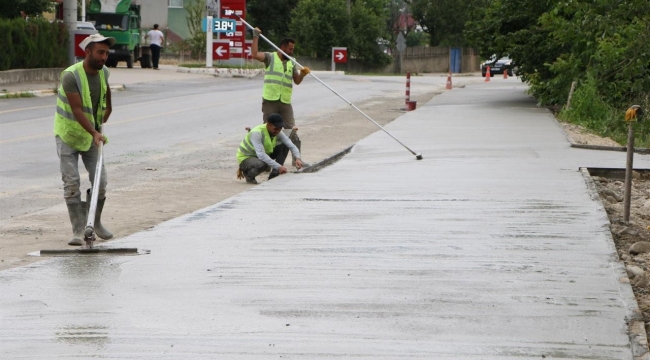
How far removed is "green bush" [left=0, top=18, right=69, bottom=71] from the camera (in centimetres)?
3104

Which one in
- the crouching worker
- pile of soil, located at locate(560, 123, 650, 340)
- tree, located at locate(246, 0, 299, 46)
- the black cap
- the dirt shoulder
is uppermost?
tree, located at locate(246, 0, 299, 46)

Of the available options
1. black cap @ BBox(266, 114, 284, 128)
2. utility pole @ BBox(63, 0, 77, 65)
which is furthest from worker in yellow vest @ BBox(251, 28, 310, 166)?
utility pole @ BBox(63, 0, 77, 65)

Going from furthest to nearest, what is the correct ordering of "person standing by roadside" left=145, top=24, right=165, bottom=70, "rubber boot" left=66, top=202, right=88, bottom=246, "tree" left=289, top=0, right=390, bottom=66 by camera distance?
"tree" left=289, top=0, right=390, bottom=66 < "person standing by roadside" left=145, top=24, right=165, bottom=70 < "rubber boot" left=66, top=202, right=88, bottom=246

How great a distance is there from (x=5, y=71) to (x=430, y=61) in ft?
168

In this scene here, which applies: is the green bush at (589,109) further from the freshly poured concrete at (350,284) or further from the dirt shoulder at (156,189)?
the freshly poured concrete at (350,284)

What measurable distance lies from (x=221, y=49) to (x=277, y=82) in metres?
33.9

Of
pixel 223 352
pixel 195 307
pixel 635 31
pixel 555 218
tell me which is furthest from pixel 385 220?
pixel 223 352

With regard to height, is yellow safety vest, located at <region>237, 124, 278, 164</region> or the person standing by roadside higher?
the person standing by roadside

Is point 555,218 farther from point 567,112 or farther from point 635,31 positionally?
point 567,112

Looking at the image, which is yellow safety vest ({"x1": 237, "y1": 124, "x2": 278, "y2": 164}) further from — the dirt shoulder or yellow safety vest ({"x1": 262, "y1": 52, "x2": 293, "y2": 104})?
yellow safety vest ({"x1": 262, "y1": 52, "x2": 293, "y2": 104})

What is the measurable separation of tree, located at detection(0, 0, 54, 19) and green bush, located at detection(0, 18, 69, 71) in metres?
1.68

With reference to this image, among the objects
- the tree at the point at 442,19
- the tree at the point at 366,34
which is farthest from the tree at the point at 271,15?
the tree at the point at 442,19

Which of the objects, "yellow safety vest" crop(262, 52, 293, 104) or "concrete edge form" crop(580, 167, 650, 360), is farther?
"yellow safety vest" crop(262, 52, 293, 104)

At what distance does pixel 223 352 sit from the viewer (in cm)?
544
